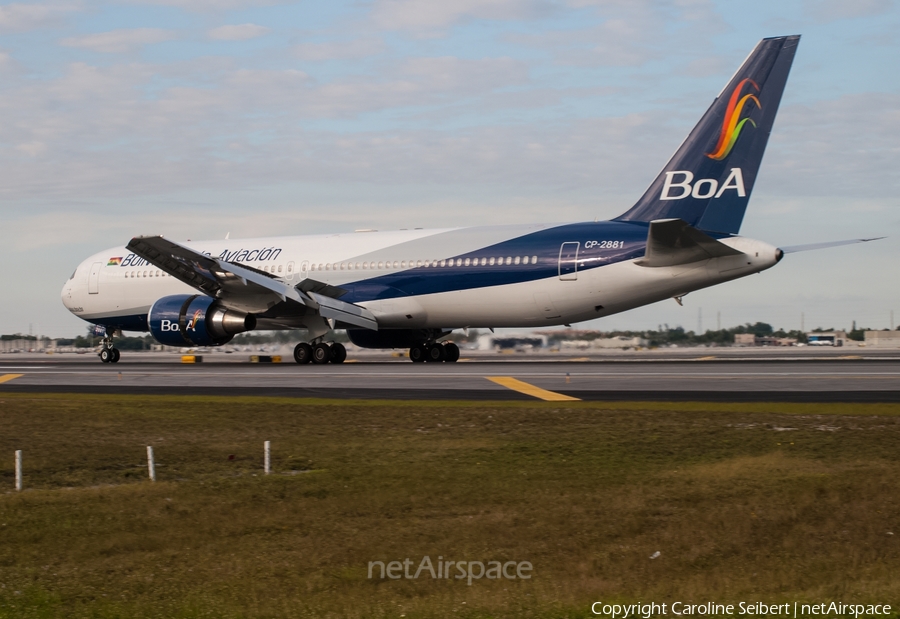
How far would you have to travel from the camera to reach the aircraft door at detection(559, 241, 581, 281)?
31234 mm

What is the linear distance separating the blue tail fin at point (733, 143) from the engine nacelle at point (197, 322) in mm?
15339

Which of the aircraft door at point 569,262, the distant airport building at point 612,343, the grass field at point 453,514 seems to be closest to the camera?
the grass field at point 453,514

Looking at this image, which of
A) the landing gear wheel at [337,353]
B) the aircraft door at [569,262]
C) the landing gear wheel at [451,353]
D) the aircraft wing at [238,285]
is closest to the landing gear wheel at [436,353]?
the landing gear wheel at [451,353]

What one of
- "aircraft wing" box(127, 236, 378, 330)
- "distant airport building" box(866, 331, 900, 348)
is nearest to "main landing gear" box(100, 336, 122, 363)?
"aircraft wing" box(127, 236, 378, 330)

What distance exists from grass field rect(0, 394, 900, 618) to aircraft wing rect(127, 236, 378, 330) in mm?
14773

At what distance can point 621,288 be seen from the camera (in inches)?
1209

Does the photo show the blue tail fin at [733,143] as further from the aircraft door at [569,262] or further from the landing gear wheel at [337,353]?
the landing gear wheel at [337,353]

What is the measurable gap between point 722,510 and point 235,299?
1005 inches

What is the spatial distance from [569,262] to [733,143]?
251 inches

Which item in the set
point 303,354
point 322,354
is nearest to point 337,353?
point 322,354

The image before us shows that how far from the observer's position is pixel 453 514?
1096cm

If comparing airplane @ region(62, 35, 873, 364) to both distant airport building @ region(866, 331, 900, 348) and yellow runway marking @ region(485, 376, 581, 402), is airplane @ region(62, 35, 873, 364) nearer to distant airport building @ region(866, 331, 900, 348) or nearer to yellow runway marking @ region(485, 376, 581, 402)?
yellow runway marking @ region(485, 376, 581, 402)

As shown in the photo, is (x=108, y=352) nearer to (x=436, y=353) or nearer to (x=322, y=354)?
(x=322, y=354)

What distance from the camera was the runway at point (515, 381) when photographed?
2162cm
